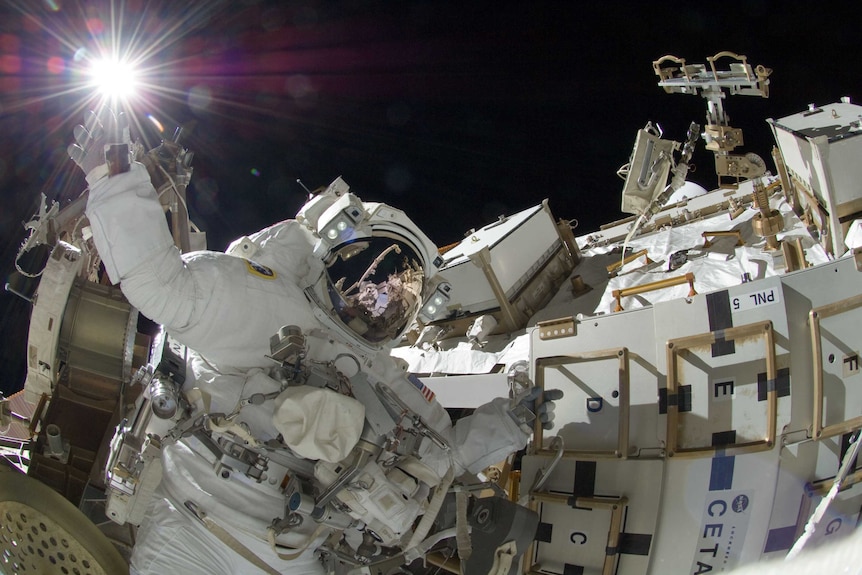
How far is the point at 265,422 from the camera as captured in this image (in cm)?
267

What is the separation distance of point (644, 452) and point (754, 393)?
485 millimetres

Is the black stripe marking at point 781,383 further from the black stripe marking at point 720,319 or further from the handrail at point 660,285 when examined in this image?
the handrail at point 660,285

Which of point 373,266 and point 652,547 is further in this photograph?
point 373,266

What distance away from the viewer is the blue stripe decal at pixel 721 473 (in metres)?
2.58

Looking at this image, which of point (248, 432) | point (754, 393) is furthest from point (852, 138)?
point (248, 432)

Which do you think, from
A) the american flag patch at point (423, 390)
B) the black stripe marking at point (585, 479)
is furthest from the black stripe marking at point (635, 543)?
the american flag patch at point (423, 390)

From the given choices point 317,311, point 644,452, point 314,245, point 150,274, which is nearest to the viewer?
point 150,274

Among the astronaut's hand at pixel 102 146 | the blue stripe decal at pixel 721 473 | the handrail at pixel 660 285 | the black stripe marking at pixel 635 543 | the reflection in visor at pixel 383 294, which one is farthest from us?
the handrail at pixel 660 285

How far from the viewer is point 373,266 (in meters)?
3.47

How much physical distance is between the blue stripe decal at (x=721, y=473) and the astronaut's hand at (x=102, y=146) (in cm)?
241

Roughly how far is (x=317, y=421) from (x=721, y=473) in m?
1.54

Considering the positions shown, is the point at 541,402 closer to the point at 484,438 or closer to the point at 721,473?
the point at 484,438

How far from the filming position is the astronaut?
2.38 metres

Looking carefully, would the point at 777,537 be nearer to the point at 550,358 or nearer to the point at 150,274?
the point at 550,358
